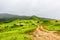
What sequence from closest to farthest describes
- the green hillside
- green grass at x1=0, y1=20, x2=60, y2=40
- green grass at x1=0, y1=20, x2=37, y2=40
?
1. green grass at x1=0, y1=20, x2=37, y2=40
2. green grass at x1=0, y1=20, x2=60, y2=40
3. the green hillside

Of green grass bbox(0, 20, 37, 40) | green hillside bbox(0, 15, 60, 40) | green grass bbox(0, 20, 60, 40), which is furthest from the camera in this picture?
green hillside bbox(0, 15, 60, 40)

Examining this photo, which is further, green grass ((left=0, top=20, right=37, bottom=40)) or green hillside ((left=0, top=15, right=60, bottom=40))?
green hillside ((left=0, top=15, right=60, bottom=40))

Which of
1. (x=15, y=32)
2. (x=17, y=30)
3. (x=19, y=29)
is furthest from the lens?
(x=19, y=29)

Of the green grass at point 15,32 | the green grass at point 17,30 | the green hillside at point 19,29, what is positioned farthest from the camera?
the green hillside at point 19,29

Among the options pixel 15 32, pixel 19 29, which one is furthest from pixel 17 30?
pixel 15 32

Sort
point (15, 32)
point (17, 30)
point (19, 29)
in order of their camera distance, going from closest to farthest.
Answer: point (15, 32), point (17, 30), point (19, 29)

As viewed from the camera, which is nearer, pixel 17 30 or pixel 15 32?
pixel 15 32

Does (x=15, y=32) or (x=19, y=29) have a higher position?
(x=15, y=32)

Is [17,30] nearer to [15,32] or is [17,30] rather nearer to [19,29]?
[19,29]

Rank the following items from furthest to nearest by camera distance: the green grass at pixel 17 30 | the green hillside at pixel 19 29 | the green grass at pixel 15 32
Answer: the green hillside at pixel 19 29 < the green grass at pixel 17 30 < the green grass at pixel 15 32

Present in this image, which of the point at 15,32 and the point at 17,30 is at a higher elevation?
the point at 15,32

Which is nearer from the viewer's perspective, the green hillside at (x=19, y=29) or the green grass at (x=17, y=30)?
the green grass at (x=17, y=30)

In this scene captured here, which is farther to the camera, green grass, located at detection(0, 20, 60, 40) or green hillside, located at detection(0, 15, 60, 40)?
green hillside, located at detection(0, 15, 60, 40)

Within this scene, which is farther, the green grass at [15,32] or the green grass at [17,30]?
the green grass at [17,30]
